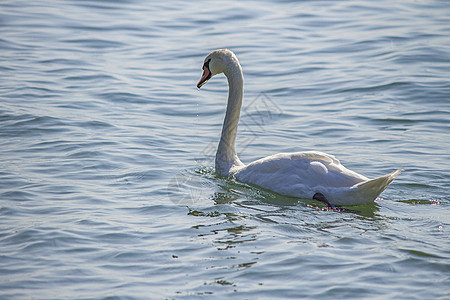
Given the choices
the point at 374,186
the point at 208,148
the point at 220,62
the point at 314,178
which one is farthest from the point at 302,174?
the point at 208,148

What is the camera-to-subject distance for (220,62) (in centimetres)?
884

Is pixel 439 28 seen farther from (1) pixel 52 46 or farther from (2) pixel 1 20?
(2) pixel 1 20

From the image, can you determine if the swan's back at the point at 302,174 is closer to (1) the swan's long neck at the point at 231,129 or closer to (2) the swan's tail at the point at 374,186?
(2) the swan's tail at the point at 374,186

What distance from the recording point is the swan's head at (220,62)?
8.80 metres

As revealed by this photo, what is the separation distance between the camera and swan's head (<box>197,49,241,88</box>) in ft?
28.9

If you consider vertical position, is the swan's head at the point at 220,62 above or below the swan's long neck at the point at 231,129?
above

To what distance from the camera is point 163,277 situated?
558 centimetres

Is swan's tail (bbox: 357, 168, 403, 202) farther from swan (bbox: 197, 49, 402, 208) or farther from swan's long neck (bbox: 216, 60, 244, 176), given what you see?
swan's long neck (bbox: 216, 60, 244, 176)

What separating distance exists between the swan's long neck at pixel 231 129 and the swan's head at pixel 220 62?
21 millimetres

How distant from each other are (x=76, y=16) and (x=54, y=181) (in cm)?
1214

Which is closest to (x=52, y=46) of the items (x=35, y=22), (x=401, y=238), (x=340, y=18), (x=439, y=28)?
(x=35, y=22)

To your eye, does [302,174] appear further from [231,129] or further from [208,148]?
[208,148]

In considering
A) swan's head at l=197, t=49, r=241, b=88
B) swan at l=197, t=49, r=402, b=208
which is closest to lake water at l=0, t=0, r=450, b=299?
swan at l=197, t=49, r=402, b=208

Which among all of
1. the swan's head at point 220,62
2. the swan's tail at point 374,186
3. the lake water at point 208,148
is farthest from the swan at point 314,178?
the swan's head at point 220,62
